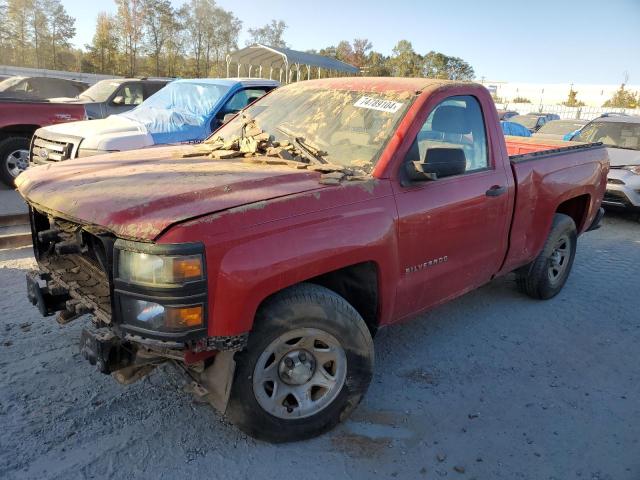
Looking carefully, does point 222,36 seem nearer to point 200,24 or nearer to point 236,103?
point 200,24

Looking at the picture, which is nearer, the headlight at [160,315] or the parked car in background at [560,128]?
the headlight at [160,315]

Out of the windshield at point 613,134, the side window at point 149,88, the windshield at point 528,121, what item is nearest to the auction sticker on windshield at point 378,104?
the windshield at point 613,134

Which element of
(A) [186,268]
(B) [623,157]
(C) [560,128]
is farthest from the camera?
(C) [560,128]

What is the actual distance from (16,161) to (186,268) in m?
7.67

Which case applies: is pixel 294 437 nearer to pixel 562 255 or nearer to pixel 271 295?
pixel 271 295

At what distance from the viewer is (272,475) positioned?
8.23 feet

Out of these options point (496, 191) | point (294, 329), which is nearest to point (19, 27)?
point (496, 191)

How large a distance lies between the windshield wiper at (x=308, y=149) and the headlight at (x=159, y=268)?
1.31 meters

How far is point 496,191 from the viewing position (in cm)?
360

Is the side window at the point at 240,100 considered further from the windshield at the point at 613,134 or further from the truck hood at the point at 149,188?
the windshield at the point at 613,134

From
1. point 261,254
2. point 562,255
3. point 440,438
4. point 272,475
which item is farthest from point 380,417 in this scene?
point 562,255

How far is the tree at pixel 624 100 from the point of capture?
4100 centimetres

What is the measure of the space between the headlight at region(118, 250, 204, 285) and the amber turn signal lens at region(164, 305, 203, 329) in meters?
0.13

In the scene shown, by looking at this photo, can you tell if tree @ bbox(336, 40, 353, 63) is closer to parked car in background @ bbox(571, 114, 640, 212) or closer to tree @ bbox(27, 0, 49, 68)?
tree @ bbox(27, 0, 49, 68)
